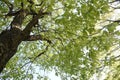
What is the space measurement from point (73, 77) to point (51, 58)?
2.35 m

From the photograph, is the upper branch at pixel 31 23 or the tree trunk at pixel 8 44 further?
the upper branch at pixel 31 23

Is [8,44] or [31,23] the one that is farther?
[31,23]

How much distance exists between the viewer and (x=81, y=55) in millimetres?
8766

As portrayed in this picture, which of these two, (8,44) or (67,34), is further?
(67,34)

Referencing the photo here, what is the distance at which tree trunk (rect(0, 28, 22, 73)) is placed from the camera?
24.3 ft

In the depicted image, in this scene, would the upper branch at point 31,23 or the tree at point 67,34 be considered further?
the upper branch at point 31,23

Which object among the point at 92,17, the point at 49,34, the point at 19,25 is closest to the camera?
the point at 92,17

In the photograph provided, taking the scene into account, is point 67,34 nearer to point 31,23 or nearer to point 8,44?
point 31,23

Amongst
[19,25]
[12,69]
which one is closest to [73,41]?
[19,25]

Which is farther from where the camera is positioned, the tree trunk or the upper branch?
the upper branch

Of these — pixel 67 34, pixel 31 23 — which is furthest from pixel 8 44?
pixel 67 34

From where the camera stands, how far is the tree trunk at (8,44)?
7.41m

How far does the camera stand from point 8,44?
7.71 metres

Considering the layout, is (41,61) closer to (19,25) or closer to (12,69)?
(12,69)
